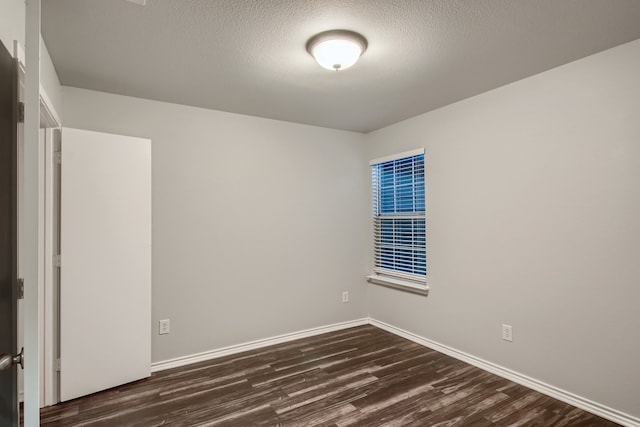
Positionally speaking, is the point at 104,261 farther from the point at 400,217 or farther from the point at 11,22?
the point at 400,217

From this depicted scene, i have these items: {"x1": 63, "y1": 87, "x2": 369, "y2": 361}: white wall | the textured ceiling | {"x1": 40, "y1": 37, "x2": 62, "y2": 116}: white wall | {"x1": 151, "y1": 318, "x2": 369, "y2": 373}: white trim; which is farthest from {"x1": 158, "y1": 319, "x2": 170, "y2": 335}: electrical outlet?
the textured ceiling

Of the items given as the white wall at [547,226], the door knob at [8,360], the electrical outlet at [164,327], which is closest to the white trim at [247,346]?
the electrical outlet at [164,327]

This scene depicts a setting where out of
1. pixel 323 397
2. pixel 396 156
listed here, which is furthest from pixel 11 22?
pixel 396 156

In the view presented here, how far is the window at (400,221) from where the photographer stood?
3.66m

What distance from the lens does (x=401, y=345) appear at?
3488 mm

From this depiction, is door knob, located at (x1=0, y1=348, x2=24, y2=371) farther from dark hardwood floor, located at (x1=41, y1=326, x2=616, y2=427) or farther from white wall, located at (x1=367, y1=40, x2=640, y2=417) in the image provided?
white wall, located at (x1=367, y1=40, x2=640, y2=417)

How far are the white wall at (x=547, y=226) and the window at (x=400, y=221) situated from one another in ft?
0.67

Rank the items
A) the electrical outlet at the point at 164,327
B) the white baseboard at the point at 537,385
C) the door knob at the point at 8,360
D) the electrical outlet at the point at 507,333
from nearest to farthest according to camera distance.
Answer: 1. the door knob at the point at 8,360
2. the white baseboard at the point at 537,385
3. the electrical outlet at the point at 507,333
4. the electrical outlet at the point at 164,327

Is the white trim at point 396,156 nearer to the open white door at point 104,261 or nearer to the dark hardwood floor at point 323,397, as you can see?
the dark hardwood floor at point 323,397

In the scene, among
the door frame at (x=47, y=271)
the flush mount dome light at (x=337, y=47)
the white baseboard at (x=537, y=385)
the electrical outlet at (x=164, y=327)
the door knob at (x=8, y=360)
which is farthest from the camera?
the electrical outlet at (x=164, y=327)

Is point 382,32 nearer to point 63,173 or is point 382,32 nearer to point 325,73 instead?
point 325,73

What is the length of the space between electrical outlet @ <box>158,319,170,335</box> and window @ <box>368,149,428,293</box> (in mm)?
2374

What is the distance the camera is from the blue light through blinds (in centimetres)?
367

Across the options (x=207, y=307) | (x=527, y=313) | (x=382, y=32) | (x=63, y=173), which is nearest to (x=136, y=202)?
(x=63, y=173)
